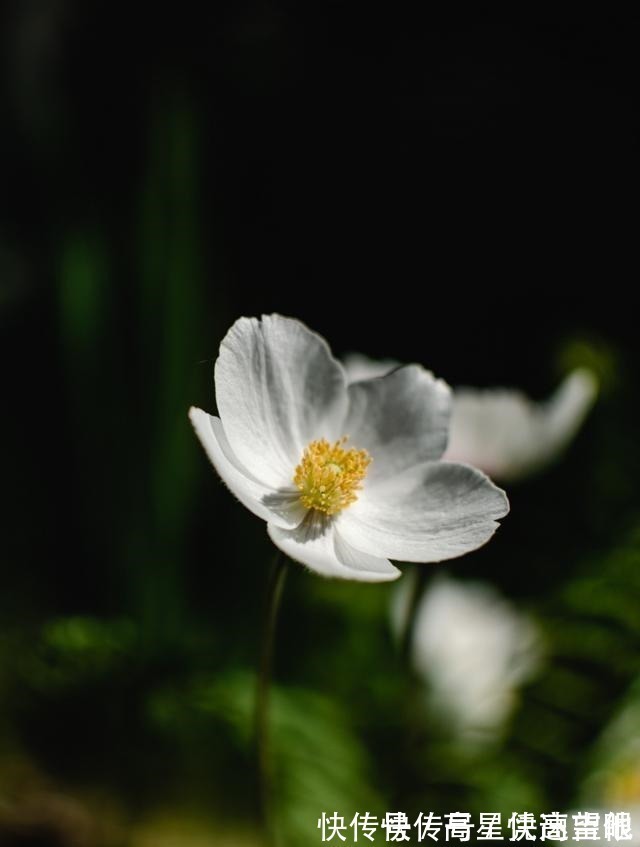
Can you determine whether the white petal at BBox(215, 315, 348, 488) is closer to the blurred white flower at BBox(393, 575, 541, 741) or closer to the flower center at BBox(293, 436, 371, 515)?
the flower center at BBox(293, 436, 371, 515)

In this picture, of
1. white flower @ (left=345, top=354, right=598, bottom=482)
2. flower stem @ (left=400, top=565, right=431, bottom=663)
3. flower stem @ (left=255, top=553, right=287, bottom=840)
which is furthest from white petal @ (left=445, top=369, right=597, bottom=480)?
flower stem @ (left=255, top=553, right=287, bottom=840)

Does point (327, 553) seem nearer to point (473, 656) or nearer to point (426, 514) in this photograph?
point (426, 514)

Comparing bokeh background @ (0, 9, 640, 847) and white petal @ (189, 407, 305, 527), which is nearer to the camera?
white petal @ (189, 407, 305, 527)

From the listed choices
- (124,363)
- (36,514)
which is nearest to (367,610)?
(124,363)

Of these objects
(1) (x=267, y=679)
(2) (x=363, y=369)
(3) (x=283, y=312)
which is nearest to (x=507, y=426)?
(2) (x=363, y=369)

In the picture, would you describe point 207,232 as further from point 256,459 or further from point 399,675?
point 256,459
